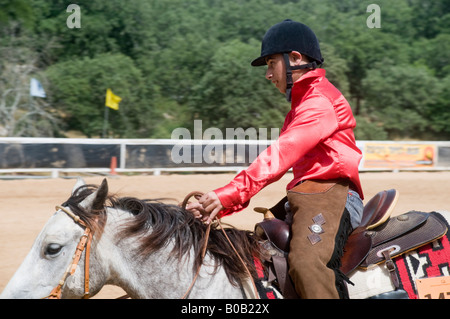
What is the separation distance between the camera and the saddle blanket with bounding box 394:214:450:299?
292cm

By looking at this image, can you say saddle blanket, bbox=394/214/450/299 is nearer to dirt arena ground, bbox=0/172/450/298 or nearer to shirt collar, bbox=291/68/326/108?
shirt collar, bbox=291/68/326/108

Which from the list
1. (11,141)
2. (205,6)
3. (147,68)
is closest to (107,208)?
(11,141)

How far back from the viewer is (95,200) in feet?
8.60

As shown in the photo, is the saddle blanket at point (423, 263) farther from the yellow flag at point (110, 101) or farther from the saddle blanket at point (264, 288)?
the yellow flag at point (110, 101)

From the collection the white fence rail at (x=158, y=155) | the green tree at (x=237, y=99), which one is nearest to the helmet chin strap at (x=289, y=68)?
the white fence rail at (x=158, y=155)

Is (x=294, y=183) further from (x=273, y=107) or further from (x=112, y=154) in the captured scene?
(x=273, y=107)

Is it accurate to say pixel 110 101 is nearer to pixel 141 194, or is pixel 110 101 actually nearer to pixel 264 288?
pixel 141 194

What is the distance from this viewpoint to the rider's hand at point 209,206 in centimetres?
269

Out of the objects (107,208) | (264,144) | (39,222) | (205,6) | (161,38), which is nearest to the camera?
(107,208)

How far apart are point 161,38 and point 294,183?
106 ft

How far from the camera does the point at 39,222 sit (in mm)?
8453

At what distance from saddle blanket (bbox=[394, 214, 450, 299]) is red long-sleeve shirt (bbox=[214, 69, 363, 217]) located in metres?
0.53
